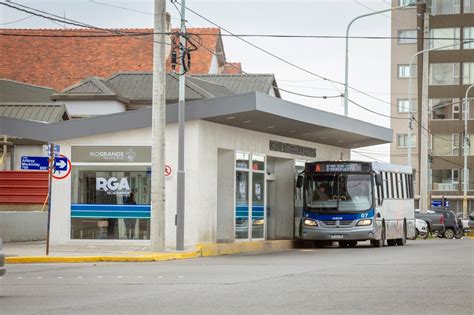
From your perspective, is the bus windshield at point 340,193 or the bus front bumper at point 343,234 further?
the bus windshield at point 340,193

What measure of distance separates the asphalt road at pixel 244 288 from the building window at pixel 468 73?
64.0 metres

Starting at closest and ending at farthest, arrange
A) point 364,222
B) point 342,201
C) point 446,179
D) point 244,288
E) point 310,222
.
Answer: point 244,288
point 364,222
point 342,201
point 310,222
point 446,179

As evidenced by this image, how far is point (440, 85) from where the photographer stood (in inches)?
3408

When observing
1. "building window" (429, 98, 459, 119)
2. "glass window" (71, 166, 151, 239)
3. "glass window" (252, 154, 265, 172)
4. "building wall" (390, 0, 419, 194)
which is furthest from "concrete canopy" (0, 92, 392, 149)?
"building window" (429, 98, 459, 119)

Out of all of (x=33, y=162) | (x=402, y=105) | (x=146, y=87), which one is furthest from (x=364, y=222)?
(x=402, y=105)

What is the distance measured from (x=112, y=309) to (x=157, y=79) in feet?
47.3

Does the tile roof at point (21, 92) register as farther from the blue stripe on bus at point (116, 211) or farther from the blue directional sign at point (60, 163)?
the blue directional sign at point (60, 163)

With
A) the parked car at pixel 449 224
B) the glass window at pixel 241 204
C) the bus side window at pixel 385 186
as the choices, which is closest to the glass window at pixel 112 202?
the glass window at pixel 241 204

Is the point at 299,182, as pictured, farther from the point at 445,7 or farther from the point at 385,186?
the point at 445,7

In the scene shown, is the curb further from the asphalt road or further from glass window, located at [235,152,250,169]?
glass window, located at [235,152,250,169]

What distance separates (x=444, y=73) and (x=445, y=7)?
574cm

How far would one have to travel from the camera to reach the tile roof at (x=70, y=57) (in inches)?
2235

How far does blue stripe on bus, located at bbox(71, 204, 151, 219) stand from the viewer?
29.9m

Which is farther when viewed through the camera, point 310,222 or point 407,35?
point 407,35
